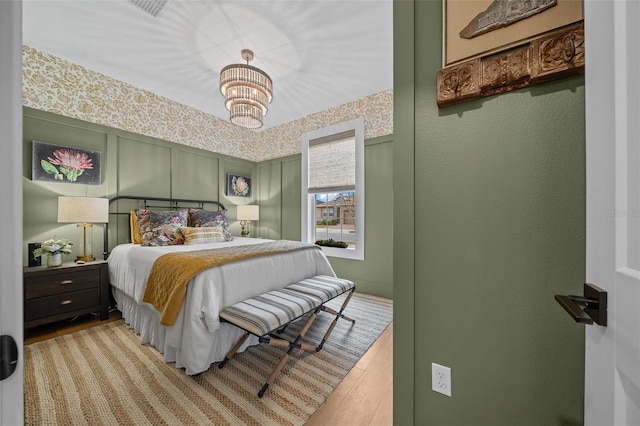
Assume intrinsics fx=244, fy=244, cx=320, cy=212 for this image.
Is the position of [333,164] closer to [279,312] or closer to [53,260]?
[279,312]

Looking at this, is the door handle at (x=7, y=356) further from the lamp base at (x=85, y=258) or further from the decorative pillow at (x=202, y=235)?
the lamp base at (x=85, y=258)

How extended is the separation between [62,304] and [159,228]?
3.65 feet

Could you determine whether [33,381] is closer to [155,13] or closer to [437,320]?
[437,320]

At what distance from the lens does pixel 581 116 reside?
2.63 feet

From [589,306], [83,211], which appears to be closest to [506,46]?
[589,306]

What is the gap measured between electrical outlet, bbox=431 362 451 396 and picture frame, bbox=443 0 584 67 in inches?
50.4

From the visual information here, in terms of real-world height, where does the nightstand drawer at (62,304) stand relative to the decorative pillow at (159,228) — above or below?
below

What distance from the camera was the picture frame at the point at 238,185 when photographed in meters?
4.66

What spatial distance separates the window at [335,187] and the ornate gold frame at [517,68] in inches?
108

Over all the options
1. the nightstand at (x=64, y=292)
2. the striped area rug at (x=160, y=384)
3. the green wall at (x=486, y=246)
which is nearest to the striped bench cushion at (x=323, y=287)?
the striped area rug at (x=160, y=384)

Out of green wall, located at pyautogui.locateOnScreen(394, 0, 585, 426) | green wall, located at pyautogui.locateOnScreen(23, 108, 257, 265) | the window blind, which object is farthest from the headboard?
green wall, located at pyautogui.locateOnScreen(394, 0, 585, 426)

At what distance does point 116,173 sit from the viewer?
323cm

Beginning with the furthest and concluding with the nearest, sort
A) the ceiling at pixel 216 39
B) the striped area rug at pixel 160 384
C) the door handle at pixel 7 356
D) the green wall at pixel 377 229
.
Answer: the green wall at pixel 377 229 < the ceiling at pixel 216 39 < the striped area rug at pixel 160 384 < the door handle at pixel 7 356

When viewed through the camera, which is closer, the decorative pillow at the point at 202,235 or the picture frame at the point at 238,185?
the decorative pillow at the point at 202,235
